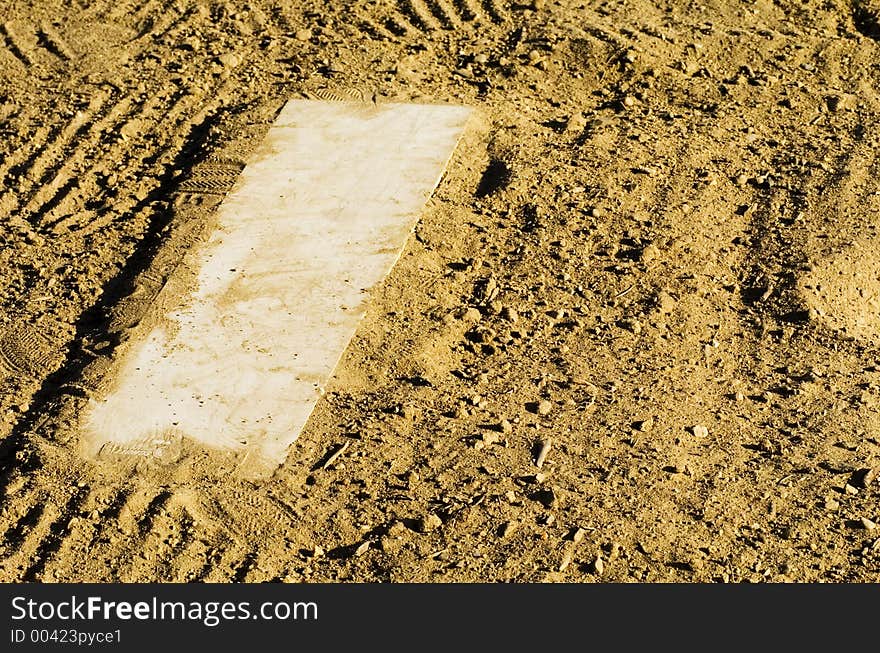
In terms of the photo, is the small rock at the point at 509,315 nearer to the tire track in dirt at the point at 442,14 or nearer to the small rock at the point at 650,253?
the small rock at the point at 650,253

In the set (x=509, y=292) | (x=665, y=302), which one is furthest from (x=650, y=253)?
(x=509, y=292)

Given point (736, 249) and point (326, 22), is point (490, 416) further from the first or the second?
point (326, 22)

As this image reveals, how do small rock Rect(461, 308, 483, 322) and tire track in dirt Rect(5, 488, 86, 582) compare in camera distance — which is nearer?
tire track in dirt Rect(5, 488, 86, 582)

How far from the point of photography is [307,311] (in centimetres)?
Answer: 630

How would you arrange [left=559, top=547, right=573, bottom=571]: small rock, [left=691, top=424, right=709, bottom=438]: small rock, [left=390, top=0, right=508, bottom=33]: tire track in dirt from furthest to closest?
[left=390, top=0, right=508, bottom=33]: tire track in dirt
[left=691, top=424, right=709, bottom=438]: small rock
[left=559, top=547, right=573, bottom=571]: small rock

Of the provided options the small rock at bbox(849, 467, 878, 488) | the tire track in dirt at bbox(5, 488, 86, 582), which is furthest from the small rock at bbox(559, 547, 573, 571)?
the tire track in dirt at bbox(5, 488, 86, 582)

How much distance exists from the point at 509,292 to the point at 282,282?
107 centimetres

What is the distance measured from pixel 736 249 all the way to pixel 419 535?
2.37 metres

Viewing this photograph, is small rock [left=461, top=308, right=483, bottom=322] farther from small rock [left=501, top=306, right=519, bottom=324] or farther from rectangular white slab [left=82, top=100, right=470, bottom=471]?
rectangular white slab [left=82, top=100, right=470, bottom=471]

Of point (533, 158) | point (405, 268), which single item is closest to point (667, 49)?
point (533, 158)

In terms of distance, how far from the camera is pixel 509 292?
635 cm

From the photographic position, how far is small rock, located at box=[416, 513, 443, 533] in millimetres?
5168

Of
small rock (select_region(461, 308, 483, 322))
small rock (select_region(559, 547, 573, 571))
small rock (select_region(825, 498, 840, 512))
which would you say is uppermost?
small rock (select_region(559, 547, 573, 571))

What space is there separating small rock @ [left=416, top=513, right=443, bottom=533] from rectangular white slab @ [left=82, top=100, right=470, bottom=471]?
69 cm
